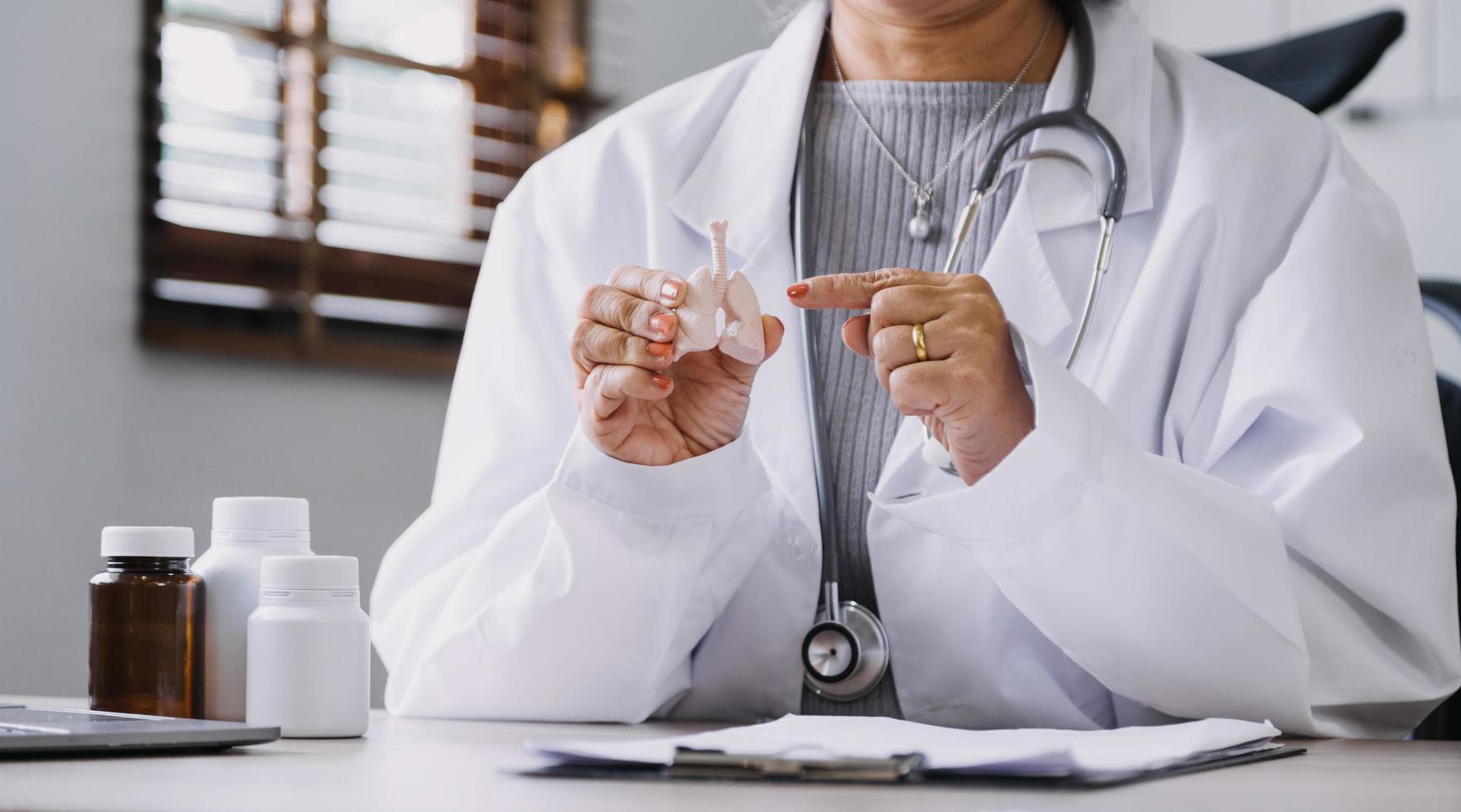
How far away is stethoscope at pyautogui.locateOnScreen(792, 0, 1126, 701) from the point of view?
114 cm

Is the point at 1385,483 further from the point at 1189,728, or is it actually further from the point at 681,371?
the point at 681,371

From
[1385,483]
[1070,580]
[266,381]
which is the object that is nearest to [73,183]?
[266,381]

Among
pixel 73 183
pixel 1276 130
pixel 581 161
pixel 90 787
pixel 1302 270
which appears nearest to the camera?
pixel 90 787

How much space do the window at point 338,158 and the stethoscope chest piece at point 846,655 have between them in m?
1.19

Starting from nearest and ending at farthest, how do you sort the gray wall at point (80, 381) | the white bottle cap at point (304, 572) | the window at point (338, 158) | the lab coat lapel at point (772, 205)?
the white bottle cap at point (304, 572) < the lab coat lapel at point (772, 205) < the gray wall at point (80, 381) < the window at point (338, 158)

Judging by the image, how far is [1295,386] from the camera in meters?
1.08

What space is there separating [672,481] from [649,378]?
13cm

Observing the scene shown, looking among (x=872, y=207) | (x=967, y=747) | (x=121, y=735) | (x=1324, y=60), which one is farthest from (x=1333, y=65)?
(x=121, y=735)

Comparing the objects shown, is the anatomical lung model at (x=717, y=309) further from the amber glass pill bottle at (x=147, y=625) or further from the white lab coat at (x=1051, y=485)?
the amber glass pill bottle at (x=147, y=625)

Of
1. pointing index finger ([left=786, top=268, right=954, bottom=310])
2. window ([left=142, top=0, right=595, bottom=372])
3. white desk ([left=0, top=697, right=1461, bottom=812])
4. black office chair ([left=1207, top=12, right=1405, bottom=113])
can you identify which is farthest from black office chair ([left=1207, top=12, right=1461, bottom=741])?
window ([left=142, top=0, right=595, bottom=372])

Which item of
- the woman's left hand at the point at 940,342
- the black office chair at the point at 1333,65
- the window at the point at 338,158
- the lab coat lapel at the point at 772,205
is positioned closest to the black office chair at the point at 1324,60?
the black office chair at the point at 1333,65

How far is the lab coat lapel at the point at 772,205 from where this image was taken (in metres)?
1.24

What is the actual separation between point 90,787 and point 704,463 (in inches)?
20.6

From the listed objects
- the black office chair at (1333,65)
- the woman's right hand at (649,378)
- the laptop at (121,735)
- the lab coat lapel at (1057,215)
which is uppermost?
the black office chair at (1333,65)
